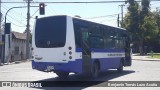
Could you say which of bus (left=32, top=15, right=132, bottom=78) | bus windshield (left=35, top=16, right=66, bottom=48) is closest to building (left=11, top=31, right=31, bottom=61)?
bus (left=32, top=15, right=132, bottom=78)

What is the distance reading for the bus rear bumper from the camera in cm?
1540

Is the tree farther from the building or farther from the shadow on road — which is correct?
the shadow on road

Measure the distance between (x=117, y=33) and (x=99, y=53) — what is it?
4.01 metres

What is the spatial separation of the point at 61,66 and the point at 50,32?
1.73 metres

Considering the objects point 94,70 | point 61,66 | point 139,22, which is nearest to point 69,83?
point 61,66

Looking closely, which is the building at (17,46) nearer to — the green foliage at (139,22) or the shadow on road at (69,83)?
the green foliage at (139,22)

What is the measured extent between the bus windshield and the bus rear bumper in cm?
85

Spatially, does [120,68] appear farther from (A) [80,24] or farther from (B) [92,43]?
(A) [80,24]

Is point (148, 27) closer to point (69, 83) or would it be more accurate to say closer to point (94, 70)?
point (94, 70)

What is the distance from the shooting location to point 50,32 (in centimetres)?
1603

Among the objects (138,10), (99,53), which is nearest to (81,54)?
(99,53)

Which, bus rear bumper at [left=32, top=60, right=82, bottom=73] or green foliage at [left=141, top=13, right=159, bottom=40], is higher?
green foliage at [left=141, top=13, right=159, bottom=40]

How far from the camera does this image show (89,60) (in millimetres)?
17297

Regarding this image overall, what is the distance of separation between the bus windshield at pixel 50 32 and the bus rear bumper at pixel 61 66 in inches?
33.6
